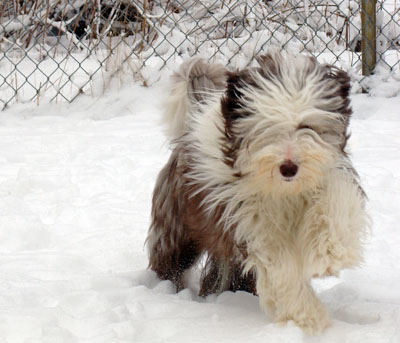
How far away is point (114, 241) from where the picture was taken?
13.9ft

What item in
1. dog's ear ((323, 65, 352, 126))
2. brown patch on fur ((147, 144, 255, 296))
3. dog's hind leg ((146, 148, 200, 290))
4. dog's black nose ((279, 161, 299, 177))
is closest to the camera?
dog's black nose ((279, 161, 299, 177))

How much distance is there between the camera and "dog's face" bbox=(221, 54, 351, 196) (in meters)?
2.67

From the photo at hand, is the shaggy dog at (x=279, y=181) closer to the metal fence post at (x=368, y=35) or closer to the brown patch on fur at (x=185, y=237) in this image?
the brown patch on fur at (x=185, y=237)

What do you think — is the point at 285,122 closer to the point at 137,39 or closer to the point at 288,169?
the point at 288,169

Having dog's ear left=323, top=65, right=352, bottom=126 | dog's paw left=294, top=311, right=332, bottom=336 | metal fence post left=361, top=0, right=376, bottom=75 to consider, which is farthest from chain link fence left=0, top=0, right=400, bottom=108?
dog's paw left=294, top=311, right=332, bottom=336

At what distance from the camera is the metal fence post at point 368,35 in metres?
6.60

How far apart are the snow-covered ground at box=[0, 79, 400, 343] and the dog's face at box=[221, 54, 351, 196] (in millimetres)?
598

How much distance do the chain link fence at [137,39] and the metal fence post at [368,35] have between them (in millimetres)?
63

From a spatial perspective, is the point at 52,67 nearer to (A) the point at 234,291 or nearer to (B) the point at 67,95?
(B) the point at 67,95

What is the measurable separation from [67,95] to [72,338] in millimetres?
4329

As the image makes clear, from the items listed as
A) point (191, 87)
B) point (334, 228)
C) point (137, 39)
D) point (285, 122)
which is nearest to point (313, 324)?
point (334, 228)

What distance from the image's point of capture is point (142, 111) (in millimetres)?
6637

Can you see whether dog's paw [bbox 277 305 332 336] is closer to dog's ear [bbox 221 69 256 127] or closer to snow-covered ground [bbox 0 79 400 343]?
snow-covered ground [bbox 0 79 400 343]

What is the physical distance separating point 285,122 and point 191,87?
2.75 feet
